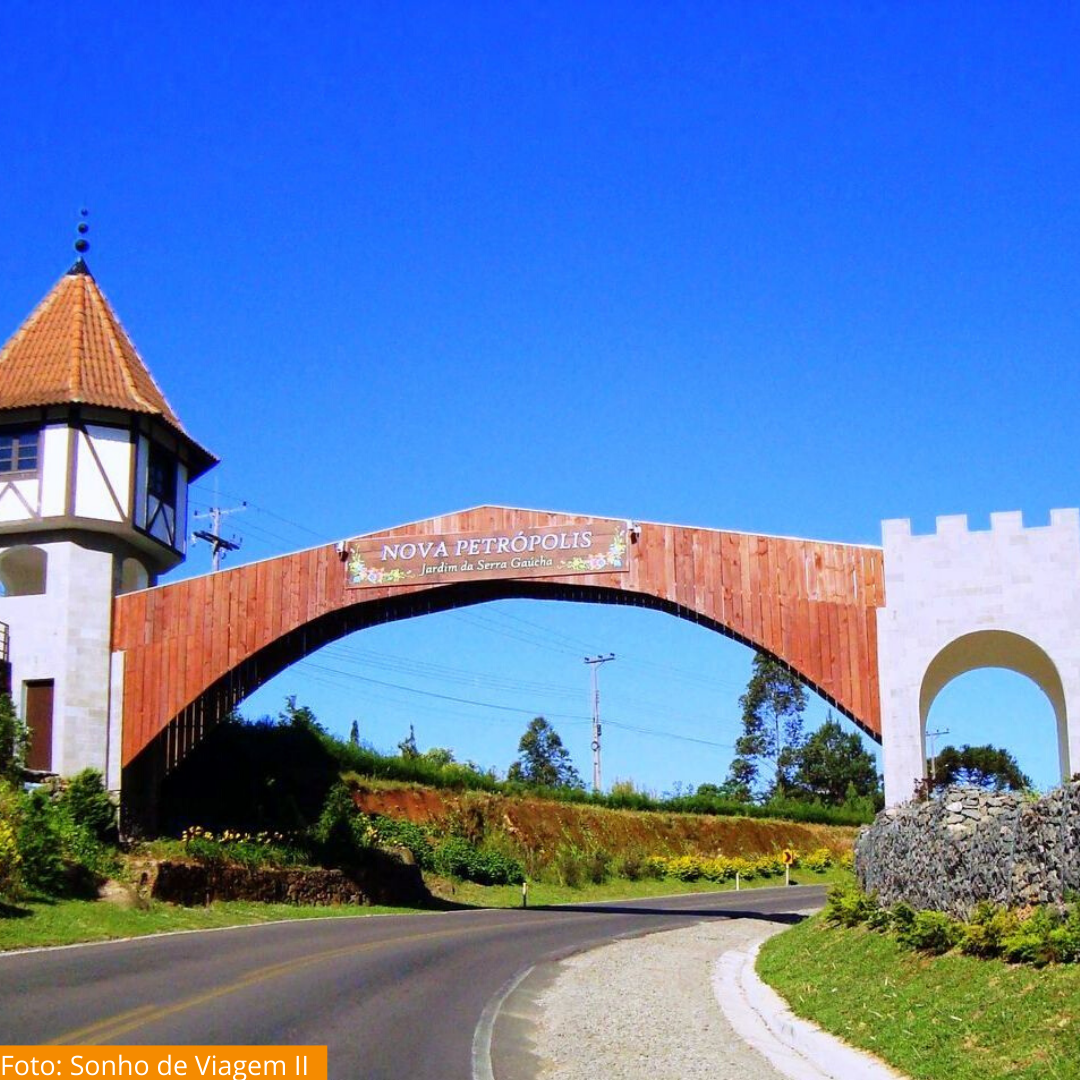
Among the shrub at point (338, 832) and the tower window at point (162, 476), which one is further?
the shrub at point (338, 832)

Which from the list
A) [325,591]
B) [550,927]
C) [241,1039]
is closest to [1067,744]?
[550,927]

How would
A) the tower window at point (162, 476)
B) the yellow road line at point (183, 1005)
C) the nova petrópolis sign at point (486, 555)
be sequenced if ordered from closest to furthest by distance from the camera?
1. the yellow road line at point (183, 1005)
2. the nova petrópolis sign at point (486, 555)
3. the tower window at point (162, 476)

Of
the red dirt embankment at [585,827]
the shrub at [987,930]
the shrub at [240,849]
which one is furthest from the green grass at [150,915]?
the shrub at [987,930]

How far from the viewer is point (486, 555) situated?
28.2 meters

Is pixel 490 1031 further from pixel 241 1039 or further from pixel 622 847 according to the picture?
pixel 622 847

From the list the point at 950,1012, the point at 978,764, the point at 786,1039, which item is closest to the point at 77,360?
the point at 786,1039

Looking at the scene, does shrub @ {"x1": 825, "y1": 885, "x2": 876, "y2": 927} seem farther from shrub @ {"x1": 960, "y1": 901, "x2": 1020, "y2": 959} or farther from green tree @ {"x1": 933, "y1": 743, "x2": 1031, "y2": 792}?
green tree @ {"x1": 933, "y1": 743, "x2": 1031, "y2": 792}

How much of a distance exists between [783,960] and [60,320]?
23909 millimetres

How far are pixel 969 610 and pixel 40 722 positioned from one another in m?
18.9

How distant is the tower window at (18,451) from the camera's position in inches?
1233

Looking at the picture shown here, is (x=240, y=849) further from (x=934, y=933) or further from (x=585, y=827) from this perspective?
(x=585, y=827)

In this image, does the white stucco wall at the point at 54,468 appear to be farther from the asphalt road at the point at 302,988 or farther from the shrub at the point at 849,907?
the shrub at the point at 849,907

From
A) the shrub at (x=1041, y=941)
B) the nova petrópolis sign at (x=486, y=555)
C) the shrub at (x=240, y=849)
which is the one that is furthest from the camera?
the shrub at (x=240, y=849)

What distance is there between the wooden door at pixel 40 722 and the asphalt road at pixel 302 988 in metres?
7.77
